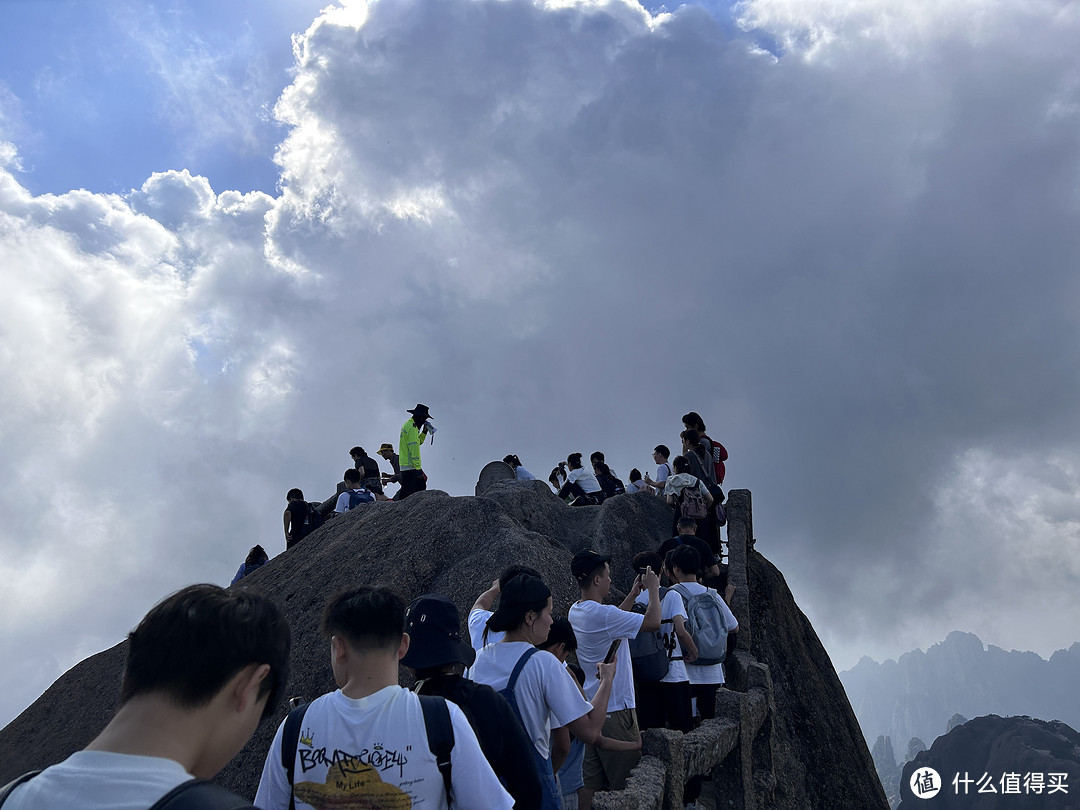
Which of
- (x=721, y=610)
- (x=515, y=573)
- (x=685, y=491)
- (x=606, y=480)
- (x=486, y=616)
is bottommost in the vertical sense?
(x=486, y=616)

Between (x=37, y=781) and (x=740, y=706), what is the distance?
22.9 ft

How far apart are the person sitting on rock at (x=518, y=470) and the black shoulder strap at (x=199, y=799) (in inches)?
593

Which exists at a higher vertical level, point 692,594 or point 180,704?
point 692,594

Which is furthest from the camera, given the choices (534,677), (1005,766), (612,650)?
(1005,766)

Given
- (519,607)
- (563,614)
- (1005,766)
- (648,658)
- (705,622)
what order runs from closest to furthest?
(519,607) < (648,658) < (705,622) < (563,614) < (1005,766)

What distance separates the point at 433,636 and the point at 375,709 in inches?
24.7

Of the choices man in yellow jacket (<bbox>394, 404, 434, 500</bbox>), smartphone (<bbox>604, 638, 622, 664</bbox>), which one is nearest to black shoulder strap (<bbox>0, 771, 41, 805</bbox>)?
smartphone (<bbox>604, 638, 622, 664</bbox>)

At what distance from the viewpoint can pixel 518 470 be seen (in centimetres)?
1825

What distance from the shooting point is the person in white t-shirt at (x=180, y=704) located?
162 cm

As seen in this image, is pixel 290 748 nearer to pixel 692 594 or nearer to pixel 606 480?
pixel 692 594

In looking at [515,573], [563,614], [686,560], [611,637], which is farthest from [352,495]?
[515,573]

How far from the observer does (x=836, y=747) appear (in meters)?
14.7

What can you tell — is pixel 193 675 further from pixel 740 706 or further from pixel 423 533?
pixel 423 533

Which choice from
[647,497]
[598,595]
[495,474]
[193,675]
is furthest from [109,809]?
[495,474]
